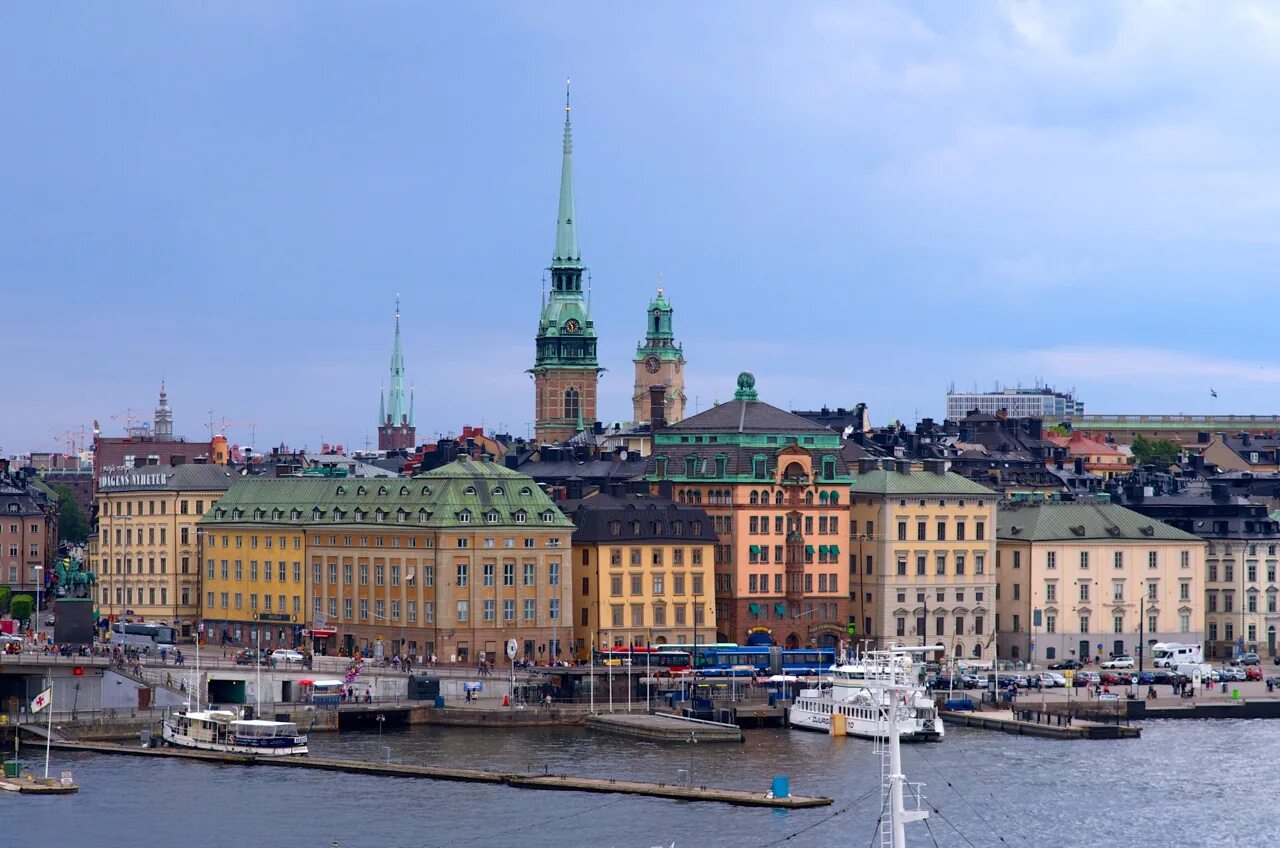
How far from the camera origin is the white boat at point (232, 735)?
127 meters

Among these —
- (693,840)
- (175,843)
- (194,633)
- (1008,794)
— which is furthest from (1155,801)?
(194,633)

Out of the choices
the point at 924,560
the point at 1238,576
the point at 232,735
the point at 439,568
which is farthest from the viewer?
the point at 1238,576

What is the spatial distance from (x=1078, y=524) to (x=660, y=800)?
57.5 m

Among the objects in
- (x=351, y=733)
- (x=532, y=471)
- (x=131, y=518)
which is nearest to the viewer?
(x=351, y=733)

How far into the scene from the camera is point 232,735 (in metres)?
128

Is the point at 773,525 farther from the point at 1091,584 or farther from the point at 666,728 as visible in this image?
the point at 666,728

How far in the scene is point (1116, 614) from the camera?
166 m

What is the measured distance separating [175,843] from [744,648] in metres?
51.5

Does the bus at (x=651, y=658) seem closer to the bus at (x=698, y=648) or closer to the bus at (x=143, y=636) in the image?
the bus at (x=698, y=648)

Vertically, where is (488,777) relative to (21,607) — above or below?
below

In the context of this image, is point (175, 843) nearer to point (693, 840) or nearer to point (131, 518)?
point (693, 840)

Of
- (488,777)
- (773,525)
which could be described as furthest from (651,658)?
(488,777)

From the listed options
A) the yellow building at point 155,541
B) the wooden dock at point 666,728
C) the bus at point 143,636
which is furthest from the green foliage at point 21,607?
the wooden dock at point 666,728

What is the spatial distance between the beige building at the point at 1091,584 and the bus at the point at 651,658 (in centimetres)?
2228
